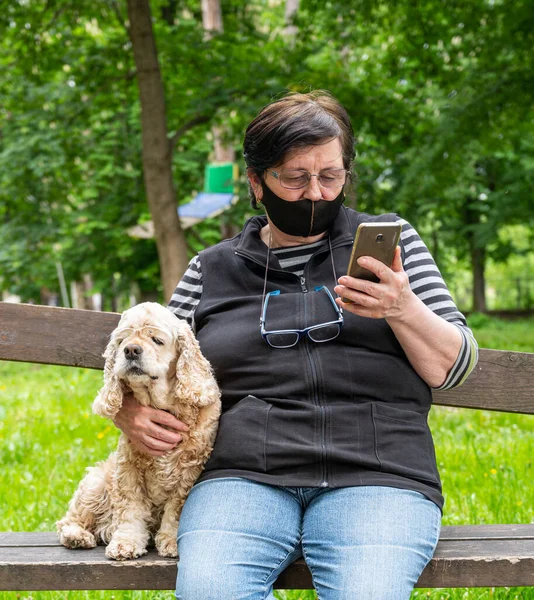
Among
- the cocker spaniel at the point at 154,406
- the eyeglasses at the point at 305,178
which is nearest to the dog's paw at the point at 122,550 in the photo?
the cocker spaniel at the point at 154,406

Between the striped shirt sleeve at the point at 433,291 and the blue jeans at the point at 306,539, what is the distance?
49 centimetres

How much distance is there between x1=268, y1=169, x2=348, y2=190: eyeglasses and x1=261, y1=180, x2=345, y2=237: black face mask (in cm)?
5

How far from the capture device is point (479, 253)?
2342 centimetres

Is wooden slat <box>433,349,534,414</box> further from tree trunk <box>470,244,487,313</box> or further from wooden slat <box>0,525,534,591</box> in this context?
tree trunk <box>470,244,487,313</box>

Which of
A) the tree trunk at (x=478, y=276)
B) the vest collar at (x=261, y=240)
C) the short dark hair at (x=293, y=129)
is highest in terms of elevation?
the short dark hair at (x=293, y=129)

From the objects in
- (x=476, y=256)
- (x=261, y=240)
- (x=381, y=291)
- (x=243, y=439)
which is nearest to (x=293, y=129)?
(x=261, y=240)

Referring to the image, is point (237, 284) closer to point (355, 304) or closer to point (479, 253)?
point (355, 304)

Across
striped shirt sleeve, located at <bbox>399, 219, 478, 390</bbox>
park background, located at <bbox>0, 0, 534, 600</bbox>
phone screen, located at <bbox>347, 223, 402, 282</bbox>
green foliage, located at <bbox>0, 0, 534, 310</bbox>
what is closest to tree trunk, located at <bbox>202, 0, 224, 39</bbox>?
park background, located at <bbox>0, 0, 534, 600</bbox>

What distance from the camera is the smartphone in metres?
2.30

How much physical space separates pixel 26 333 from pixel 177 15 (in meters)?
11.3

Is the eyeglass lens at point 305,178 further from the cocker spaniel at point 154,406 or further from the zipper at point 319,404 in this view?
the cocker spaniel at point 154,406

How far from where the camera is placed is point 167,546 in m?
2.58

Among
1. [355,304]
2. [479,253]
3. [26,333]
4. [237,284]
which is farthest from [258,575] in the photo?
[479,253]

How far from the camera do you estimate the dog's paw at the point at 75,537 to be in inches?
105
